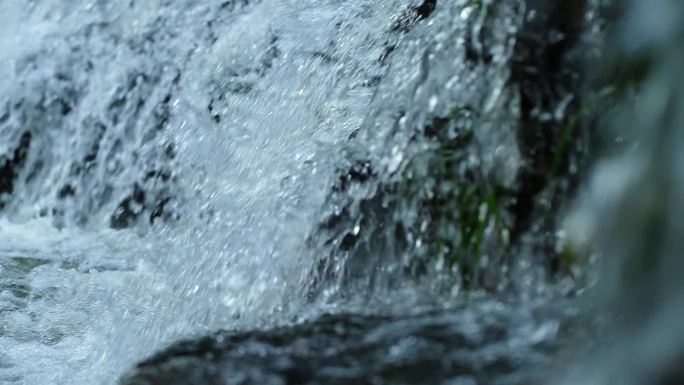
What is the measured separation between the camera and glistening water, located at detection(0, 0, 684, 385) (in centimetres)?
211

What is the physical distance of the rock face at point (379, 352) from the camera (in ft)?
6.57

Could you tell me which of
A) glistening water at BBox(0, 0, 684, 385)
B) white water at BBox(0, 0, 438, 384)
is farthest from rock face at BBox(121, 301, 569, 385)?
white water at BBox(0, 0, 438, 384)

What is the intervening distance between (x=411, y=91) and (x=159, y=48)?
2.94 metres

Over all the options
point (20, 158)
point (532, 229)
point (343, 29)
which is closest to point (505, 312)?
point (532, 229)

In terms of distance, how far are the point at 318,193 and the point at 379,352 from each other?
3.84ft

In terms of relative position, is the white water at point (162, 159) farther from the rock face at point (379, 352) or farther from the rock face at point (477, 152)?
the rock face at point (379, 352)

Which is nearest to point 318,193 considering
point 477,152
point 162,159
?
point 477,152

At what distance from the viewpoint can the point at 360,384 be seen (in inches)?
81.7

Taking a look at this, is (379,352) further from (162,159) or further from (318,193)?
(162,159)

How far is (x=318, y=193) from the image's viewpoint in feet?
10.8

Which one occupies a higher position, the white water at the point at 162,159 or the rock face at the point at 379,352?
the rock face at the point at 379,352

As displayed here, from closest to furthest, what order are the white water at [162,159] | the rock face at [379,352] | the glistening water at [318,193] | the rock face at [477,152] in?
the rock face at [379,352] < the glistening water at [318,193] < the rock face at [477,152] < the white water at [162,159]

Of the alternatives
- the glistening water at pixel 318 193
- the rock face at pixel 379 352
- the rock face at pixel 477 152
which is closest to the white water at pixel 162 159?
the glistening water at pixel 318 193

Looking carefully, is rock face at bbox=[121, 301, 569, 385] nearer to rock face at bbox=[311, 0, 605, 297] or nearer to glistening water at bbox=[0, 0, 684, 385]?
glistening water at bbox=[0, 0, 684, 385]
